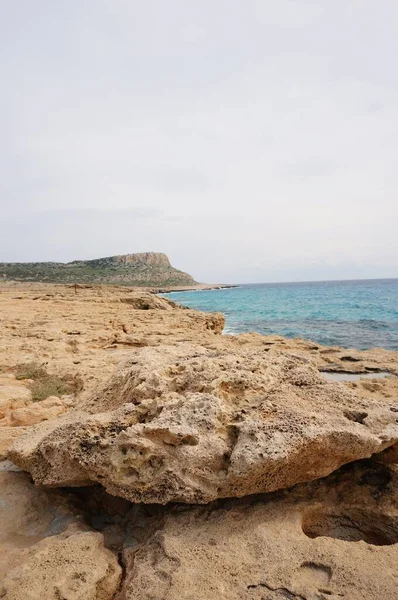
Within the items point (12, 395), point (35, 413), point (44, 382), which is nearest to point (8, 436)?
point (35, 413)

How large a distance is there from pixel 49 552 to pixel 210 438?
1150mm

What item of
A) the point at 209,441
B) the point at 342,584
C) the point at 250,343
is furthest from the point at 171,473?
the point at 250,343

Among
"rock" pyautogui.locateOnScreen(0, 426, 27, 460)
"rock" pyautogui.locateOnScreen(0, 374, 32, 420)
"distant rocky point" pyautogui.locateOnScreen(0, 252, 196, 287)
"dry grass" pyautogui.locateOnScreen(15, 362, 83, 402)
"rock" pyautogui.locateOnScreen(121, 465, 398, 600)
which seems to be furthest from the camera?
"distant rocky point" pyautogui.locateOnScreen(0, 252, 196, 287)

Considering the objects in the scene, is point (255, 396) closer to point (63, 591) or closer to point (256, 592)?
point (256, 592)

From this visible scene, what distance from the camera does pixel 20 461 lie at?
10.2 feet

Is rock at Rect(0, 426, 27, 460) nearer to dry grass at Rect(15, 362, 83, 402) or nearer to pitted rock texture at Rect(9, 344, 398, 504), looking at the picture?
pitted rock texture at Rect(9, 344, 398, 504)

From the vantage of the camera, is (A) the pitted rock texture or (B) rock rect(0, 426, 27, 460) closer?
(A) the pitted rock texture

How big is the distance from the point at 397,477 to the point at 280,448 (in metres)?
1.11

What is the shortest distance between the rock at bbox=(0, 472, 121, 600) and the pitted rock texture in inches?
7.7

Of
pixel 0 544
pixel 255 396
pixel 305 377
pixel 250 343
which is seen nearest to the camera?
pixel 0 544

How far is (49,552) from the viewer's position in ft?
7.70

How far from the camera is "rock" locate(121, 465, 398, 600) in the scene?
2.07 meters

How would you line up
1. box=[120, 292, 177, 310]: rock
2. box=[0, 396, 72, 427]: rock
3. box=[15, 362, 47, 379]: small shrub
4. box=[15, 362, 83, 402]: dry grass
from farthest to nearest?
box=[120, 292, 177, 310]: rock → box=[15, 362, 47, 379]: small shrub → box=[15, 362, 83, 402]: dry grass → box=[0, 396, 72, 427]: rock

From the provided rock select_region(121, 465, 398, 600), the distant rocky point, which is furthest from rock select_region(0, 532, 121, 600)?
the distant rocky point
